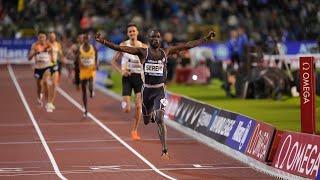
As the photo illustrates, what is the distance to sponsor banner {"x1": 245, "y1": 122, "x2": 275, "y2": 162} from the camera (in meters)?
13.9

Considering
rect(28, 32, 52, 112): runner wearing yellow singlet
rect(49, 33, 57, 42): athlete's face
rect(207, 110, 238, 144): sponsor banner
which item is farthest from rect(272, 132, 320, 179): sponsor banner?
rect(49, 33, 57, 42): athlete's face

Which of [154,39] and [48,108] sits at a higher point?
[154,39]

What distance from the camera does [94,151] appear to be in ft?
55.8

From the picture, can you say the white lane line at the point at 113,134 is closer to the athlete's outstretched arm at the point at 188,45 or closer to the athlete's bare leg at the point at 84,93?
the athlete's bare leg at the point at 84,93

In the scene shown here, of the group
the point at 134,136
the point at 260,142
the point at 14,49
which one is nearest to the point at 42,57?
the point at 134,136

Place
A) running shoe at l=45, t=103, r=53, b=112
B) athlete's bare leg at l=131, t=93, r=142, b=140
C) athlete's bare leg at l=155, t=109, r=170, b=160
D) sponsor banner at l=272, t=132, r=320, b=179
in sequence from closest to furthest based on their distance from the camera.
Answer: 1. sponsor banner at l=272, t=132, r=320, b=179
2. athlete's bare leg at l=155, t=109, r=170, b=160
3. athlete's bare leg at l=131, t=93, r=142, b=140
4. running shoe at l=45, t=103, r=53, b=112

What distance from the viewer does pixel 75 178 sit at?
13359 millimetres

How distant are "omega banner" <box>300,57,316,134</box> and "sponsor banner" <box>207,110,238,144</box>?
3.31 metres

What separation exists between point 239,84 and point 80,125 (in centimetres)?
796

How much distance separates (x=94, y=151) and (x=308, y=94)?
5298 mm

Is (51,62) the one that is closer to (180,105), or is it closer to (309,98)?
(180,105)

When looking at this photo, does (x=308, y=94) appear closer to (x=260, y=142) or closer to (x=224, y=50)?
(x=260, y=142)

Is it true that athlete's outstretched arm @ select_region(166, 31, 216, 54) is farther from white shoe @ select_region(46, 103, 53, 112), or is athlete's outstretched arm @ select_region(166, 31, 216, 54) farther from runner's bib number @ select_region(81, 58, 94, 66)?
white shoe @ select_region(46, 103, 53, 112)

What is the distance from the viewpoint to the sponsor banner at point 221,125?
16484 millimetres
